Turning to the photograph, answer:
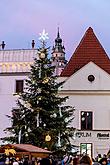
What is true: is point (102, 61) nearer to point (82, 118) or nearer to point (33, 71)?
point (82, 118)

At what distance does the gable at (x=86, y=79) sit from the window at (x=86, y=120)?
6.48ft

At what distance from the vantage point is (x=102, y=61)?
4450 centimetres

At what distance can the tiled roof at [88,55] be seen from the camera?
4431 centimetres

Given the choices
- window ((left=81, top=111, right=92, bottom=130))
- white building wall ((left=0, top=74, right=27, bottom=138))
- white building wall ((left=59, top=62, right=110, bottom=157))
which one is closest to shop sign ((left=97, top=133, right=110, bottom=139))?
white building wall ((left=59, top=62, right=110, bottom=157))

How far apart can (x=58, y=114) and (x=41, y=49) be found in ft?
13.5

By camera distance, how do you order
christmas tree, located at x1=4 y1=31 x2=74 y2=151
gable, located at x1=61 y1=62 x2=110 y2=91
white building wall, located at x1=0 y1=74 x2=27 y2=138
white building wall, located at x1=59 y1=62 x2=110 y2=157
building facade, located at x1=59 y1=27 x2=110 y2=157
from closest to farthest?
christmas tree, located at x1=4 y1=31 x2=74 y2=151
building facade, located at x1=59 y1=27 x2=110 y2=157
white building wall, located at x1=59 y1=62 x2=110 y2=157
gable, located at x1=61 y1=62 x2=110 y2=91
white building wall, located at x1=0 y1=74 x2=27 y2=138

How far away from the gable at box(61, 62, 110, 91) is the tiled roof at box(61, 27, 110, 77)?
1369mm

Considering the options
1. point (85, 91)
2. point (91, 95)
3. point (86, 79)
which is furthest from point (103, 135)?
point (86, 79)

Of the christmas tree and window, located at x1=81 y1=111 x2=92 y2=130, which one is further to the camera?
window, located at x1=81 y1=111 x2=92 y2=130

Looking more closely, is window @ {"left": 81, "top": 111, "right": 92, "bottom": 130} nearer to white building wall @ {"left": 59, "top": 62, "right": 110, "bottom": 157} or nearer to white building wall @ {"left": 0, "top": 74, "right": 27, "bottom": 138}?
white building wall @ {"left": 59, "top": 62, "right": 110, "bottom": 157}

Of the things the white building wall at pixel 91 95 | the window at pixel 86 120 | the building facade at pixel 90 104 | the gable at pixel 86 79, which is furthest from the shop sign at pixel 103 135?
the gable at pixel 86 79

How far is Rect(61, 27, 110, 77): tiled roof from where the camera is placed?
145 feet

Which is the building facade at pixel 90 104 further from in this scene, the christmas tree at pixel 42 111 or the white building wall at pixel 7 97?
the christmas tree at pixel 42 111

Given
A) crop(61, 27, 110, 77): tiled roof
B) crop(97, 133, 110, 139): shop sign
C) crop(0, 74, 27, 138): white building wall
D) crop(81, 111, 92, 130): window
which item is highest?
crop(61, 27, 110, 77): tiled roof
